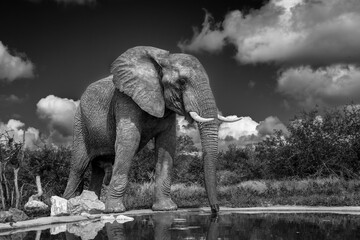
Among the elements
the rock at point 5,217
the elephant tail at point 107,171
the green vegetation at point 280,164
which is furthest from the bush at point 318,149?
the rock at point 5,217

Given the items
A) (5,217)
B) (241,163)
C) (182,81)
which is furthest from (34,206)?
(241,163)

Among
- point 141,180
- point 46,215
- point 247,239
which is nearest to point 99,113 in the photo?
point 46,215

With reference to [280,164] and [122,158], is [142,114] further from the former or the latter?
[280,164]

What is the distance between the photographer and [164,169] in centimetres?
1177

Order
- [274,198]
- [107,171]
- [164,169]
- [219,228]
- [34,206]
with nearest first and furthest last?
[219,228] < [34,206] < [164,169] < [107,171] < [274,198]

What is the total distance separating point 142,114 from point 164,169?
1515 mm

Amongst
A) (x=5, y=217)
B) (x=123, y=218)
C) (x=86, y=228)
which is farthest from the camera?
(x=123, y=218)

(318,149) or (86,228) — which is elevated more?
(318,149)

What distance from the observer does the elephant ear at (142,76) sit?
10992 millimetres

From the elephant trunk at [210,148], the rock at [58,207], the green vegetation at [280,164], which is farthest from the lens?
the green vegetation at [280,164]

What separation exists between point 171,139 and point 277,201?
3428 mm

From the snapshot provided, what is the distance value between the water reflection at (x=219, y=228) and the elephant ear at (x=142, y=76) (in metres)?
2.63

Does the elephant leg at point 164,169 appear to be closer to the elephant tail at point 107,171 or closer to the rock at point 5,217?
the elephant tail at point 107,171

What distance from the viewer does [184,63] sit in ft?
35.0
